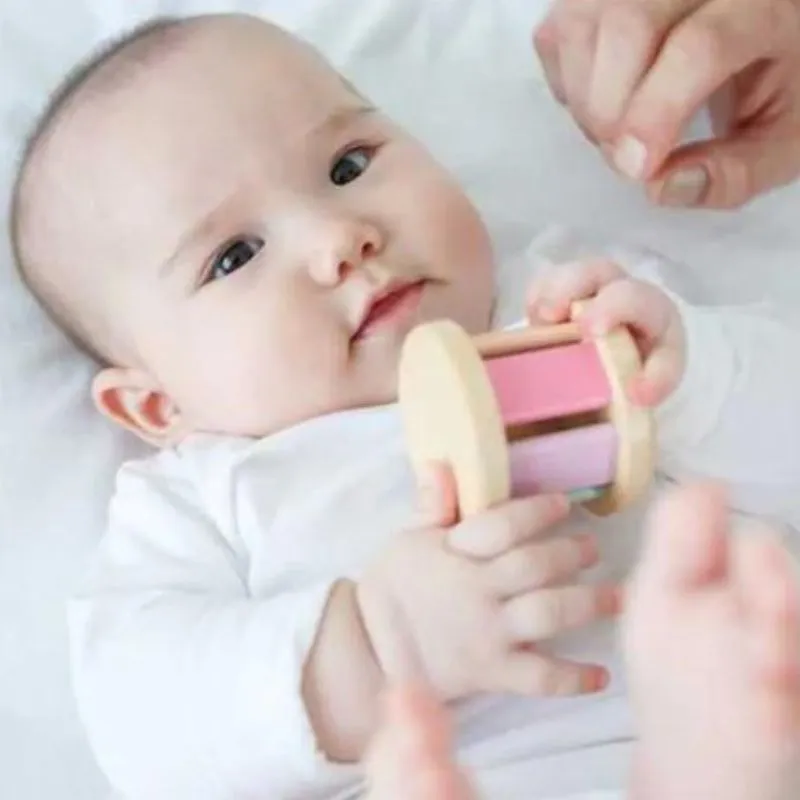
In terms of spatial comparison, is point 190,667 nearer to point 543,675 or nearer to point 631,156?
point 543,675

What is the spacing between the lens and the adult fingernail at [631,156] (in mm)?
1063

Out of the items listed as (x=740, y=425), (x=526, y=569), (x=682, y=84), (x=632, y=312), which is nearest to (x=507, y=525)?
(x=526, y=569)

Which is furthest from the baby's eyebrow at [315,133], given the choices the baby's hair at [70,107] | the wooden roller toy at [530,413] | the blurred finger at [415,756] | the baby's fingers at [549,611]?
the blurred finger at [415,756]

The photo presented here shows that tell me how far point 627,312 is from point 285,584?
0.79 ft

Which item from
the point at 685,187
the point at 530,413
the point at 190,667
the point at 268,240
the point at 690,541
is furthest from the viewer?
the point at 685,187

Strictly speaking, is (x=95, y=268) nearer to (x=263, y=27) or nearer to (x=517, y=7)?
(x=263, y=27)

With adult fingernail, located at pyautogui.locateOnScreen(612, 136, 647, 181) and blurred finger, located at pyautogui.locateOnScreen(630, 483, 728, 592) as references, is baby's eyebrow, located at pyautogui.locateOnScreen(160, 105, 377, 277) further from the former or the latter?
blurred finger, located at pyautogui.locateOnScreen(630, 483, 728, 592)

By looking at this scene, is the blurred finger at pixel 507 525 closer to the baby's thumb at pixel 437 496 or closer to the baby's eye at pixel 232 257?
the baby's thumb at pixel 437 496

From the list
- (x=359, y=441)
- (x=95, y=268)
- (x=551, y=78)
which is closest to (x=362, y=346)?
(x=359, y=441)

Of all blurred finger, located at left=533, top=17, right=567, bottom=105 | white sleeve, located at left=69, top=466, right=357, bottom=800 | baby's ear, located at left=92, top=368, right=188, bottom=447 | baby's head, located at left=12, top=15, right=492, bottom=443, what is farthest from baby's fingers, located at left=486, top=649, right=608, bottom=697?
blurred finger, located at left=533, top=17, right=567, bottom=105

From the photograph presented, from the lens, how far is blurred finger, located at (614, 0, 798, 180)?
1038 mm

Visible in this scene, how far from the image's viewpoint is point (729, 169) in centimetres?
113

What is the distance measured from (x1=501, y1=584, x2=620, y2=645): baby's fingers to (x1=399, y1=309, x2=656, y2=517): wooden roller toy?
0.16 ft

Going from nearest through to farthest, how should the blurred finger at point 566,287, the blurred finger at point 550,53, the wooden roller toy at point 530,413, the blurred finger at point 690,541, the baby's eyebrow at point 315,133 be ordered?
the blurred finger at point 690,541, the wooden roller toy at point 530,413, the blurred finger at point 566,287, the baby's eyebrow at point 315,133, the blurred finger at point 550,53
